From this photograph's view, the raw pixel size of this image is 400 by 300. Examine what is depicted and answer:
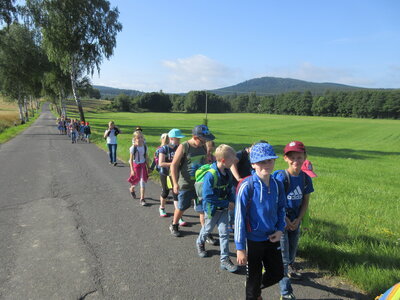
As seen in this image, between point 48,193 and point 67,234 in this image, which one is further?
point 48,193

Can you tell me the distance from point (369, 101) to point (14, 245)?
117522 mm

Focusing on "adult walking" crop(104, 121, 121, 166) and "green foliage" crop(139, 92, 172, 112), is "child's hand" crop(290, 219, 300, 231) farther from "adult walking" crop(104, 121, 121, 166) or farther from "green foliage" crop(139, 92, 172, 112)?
"green foliage" crop(139, 92, 172, 112)

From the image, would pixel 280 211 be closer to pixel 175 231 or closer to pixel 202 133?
pixel 202 133

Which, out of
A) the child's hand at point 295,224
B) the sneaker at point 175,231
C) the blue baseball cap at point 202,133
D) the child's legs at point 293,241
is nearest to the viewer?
the child's hand at point 295,224

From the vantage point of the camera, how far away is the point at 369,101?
326ft

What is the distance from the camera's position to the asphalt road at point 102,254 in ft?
10.1

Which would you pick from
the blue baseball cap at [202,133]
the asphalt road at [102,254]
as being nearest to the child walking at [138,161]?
the asphalt road at [102,254]

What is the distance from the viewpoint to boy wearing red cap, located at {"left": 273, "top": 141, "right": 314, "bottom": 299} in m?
3.01

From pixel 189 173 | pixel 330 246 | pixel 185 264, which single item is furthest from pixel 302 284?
pixel 189 173

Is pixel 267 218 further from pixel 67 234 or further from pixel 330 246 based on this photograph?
pixel 67 234

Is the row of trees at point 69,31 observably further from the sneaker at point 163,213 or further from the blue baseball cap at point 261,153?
the blue baseball cap at point 261,153

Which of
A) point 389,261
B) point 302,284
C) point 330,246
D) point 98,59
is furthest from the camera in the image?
point 98,59

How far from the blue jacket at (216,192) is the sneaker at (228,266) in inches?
25.0

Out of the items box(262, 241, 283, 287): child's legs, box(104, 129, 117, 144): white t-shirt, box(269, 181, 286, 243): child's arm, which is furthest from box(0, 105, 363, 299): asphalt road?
box(104, 129, 117, 144): white t-shirt
